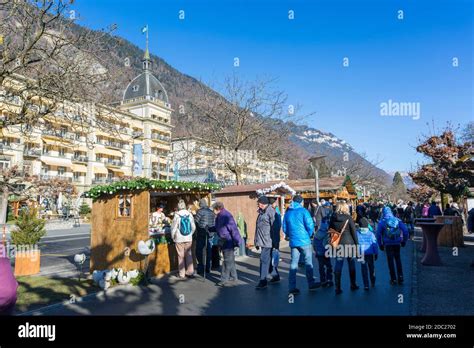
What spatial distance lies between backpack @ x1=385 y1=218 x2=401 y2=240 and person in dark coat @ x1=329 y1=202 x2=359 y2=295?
3.87 ft

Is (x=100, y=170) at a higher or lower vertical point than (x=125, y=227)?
higher

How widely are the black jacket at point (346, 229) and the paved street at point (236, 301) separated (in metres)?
1.04

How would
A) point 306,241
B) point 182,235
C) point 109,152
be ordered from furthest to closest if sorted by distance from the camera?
point 109,152 → point 182,235 → point 306,241

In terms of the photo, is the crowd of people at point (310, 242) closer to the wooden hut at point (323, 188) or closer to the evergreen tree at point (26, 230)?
the evergreen tree at point (26, 230)

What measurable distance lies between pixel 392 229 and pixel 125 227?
629cm

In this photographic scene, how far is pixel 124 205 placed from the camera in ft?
28.8

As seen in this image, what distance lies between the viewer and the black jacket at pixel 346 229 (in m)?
6.82

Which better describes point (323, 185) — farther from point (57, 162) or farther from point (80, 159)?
point (80, 159)

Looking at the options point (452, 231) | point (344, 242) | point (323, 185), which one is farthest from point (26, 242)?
point (323, 185)

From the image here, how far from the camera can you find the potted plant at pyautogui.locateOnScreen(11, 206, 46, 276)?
31.1ft

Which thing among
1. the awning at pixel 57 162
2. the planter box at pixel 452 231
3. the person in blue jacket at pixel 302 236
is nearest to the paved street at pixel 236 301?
the person in blue jacket at pixel 302 236

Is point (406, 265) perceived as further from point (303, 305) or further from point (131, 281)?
point (131, 281)
